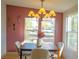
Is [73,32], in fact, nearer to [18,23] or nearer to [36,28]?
[36,28]

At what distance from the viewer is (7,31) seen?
26.2ft

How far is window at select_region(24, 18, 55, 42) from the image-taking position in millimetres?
8045

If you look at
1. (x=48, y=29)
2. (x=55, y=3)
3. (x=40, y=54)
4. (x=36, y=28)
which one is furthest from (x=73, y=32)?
(x=36, y=28)

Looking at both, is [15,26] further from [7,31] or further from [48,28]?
[48,28]

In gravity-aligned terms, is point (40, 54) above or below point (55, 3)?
below

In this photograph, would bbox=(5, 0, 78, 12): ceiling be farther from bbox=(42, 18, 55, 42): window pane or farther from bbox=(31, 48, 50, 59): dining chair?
bbox=(31, 48, 50, 59): dining chair

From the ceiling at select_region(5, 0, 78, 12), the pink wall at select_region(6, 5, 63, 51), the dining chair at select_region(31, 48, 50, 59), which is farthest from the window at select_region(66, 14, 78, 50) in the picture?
the pink wall at select_region(6, 5, 63, 51)

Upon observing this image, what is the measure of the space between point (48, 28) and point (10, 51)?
2242 millimetres

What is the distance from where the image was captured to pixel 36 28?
8047 mm

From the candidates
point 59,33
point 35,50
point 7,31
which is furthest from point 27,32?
point 35,50

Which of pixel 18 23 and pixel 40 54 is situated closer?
pixel 40 54

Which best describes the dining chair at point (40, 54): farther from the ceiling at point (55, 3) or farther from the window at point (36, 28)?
the window at point (36, 28)

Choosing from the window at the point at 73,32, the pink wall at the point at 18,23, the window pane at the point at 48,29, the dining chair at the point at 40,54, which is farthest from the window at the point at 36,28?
the dining chair at the point at 40,54

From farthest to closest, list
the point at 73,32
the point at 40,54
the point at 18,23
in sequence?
the point at 18,23 < the point at 73,32 < the point at 40,54
